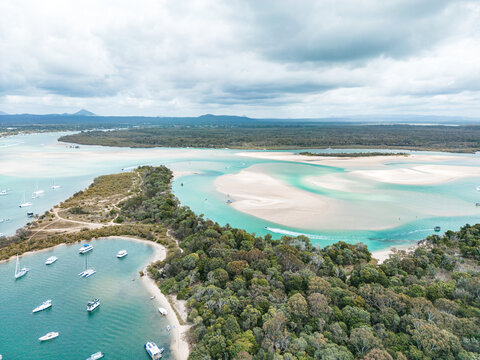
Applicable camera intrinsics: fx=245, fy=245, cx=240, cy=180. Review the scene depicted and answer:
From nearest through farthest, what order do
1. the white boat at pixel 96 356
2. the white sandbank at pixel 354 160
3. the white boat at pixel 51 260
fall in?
the white boat at pixel 96 356 → the white boat at pixel 51 260 → the white sandbank at pixel 354 160

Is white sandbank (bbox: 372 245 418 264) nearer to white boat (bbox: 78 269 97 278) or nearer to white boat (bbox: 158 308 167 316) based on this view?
white boat (bbox: 158 308 167 316)

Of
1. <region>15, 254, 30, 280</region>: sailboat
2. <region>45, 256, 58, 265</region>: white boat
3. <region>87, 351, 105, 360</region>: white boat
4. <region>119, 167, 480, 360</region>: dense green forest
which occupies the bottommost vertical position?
<region>87, 351, 105, 360</region>: white boat

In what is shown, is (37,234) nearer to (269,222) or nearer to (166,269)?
(166,269)

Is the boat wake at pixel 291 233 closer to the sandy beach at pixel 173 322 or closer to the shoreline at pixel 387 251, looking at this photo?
the shoreline at pixel 387 251

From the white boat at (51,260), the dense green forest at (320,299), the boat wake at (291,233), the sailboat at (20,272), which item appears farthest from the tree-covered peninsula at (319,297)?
the sailboat at (20,272)

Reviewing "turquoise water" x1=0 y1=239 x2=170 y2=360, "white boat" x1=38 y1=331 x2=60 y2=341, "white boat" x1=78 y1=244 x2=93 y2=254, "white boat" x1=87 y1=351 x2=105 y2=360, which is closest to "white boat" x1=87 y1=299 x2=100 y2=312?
"turquoise water" x1=0 y1=239 x2=170 y2=360

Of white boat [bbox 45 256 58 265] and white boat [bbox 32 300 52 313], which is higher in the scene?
white boat [bbox 45 256 58 265]

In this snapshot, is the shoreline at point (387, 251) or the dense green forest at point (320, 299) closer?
the dense green forest at point (320, 299)
